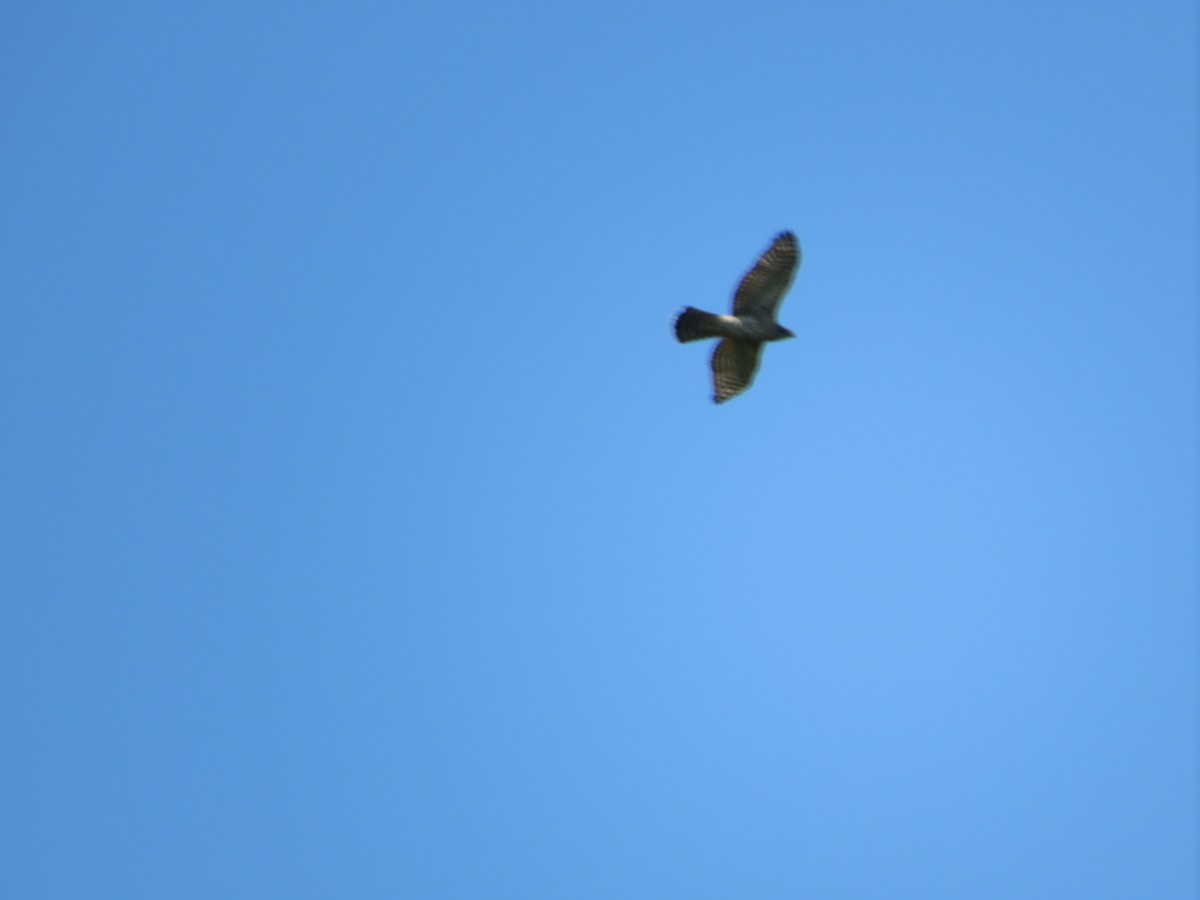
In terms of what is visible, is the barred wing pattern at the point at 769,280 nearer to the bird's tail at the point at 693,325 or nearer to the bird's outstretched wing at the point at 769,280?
the bird's outstretched wing at the point at 769,280

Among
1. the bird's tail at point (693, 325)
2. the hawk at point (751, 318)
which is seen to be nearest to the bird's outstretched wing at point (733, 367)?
the hawk at point (751, 318)

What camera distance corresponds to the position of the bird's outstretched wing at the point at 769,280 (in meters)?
21.0

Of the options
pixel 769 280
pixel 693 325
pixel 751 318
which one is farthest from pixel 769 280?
pixel 693 325

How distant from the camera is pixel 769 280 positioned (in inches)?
838

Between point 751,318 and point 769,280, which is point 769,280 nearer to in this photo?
point 769,280

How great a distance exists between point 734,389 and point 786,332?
1252 mm

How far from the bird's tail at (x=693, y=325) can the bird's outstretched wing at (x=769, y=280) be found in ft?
1.47

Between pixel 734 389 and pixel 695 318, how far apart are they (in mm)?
1653

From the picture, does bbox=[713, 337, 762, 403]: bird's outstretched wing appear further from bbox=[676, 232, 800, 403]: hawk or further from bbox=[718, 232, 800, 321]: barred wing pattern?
bbox=[718, 232, 800, 321]: barred wing pattern

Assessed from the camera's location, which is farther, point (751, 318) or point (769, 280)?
point (751, 318)

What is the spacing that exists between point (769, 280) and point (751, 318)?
653mm

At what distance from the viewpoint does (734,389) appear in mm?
22531

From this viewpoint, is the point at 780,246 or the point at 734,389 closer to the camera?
the point at 780,246

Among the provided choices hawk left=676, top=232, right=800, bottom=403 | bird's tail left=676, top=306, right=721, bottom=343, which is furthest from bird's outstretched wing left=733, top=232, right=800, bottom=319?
bird's tail left=676, top=306, right=721, bottom=343
